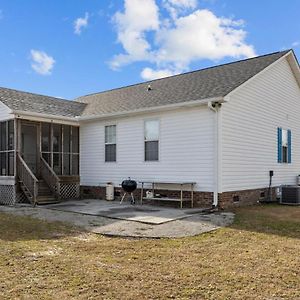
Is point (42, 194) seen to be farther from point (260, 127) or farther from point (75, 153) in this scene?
point (260, 127)

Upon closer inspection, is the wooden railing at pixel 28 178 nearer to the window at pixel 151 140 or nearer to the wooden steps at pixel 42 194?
the wooden steps at pixel 42 194

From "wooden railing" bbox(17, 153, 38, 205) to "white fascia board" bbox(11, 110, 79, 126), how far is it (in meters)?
1.50

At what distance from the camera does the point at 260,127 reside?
45.1 ft

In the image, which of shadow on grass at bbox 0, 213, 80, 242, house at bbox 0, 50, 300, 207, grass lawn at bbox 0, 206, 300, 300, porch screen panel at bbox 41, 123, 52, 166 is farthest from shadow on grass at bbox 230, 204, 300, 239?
porch screen panel at bbox 41, 123, 52, 166

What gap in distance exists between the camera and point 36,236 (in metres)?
7.43

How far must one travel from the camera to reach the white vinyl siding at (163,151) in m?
11.7

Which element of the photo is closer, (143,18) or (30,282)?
(30,282)

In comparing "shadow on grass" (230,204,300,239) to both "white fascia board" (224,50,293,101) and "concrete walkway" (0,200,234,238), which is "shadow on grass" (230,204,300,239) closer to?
"concrete walkway" (0,200,234,238)

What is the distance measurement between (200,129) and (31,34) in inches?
381

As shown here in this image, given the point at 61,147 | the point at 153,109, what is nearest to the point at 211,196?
the point at 153,109

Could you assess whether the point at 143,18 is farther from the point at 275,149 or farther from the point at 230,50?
the point at 275,149

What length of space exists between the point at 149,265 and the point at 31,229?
3.94 m

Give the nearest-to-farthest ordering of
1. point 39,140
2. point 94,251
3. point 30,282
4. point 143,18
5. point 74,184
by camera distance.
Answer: point 30,282, point 94,251, point 39,140, point 74,184, point 143,18

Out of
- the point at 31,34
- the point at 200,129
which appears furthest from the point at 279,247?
the point at 31,34
